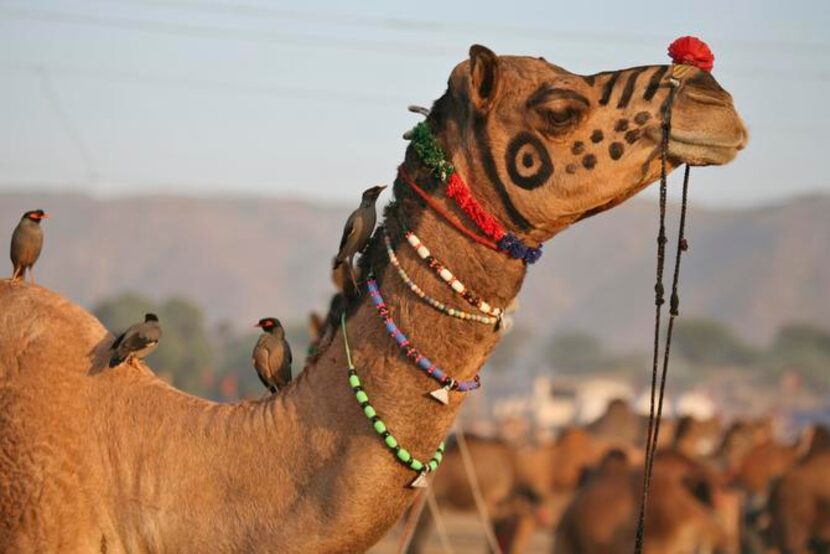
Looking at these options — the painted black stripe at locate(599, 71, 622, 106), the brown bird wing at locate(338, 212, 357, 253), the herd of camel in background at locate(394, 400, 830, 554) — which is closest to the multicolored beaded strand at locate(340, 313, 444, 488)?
the brown bird wing at locate(338, 212, 357, 253)

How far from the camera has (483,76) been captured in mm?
3703

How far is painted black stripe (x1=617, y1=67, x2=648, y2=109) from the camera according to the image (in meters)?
3.71

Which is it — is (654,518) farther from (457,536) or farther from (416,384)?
(457,536)

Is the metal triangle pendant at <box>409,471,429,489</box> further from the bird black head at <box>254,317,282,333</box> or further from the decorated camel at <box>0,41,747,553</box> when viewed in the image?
the bird black head at <box>254,317,282,333</box>

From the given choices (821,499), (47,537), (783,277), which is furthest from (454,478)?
(783,277)

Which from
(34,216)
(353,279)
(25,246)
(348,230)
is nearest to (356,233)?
(348,230)

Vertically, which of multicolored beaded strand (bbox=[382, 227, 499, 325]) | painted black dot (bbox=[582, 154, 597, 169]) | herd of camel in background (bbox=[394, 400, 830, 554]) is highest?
painted black dot (bbox=[582, 154, 597, 169])

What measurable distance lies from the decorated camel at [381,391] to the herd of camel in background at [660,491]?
1024 cm

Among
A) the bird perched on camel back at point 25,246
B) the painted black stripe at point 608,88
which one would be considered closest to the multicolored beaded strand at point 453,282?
the painted black stripe at point 608,88

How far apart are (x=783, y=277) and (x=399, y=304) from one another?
7701 inches

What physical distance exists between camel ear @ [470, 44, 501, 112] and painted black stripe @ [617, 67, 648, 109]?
28 cm

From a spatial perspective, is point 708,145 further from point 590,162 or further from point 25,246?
point 25,246

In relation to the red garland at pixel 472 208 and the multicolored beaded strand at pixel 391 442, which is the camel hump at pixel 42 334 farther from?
the red garland at pixel 472 208

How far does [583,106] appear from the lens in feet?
12.1
